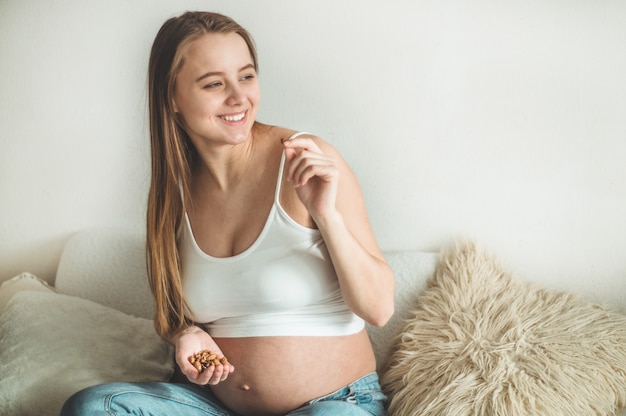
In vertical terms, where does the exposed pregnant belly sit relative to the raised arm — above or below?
below

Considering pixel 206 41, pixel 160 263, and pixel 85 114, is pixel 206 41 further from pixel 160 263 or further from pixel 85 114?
pixel 85 114

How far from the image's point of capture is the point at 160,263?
1.42m

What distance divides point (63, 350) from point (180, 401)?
1.19 ft

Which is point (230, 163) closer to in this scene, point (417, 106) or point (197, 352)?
point (197, 352)

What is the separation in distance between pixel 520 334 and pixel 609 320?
8.0 inches

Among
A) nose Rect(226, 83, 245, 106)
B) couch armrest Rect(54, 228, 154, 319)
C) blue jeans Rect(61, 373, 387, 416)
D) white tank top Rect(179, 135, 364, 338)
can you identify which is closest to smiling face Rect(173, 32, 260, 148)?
nose Rect(226, 83, 245, 106)

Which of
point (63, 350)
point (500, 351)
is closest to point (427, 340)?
point (500, 351)

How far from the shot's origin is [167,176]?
1.44 metres

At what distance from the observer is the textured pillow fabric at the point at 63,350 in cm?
146

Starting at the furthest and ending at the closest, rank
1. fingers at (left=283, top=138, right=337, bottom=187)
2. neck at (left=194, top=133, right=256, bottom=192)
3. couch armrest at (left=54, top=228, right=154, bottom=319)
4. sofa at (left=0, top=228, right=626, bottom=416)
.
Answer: couch armrest at (left=54, top=228, right=154, bottom=319)
neck at (left=194, top=133, right=256, bottom=192)
sofa at (left=0, top=228, right=626, bottom=416)
fingers at (left=283, top=138, right=337, bottom=187)

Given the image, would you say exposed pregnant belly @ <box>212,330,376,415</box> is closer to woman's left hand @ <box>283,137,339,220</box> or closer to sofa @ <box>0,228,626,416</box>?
sofa @ <box>0,228,626,416</box>

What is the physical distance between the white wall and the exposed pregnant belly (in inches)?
18.0

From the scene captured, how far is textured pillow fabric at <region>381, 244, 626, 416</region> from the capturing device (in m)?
1.23

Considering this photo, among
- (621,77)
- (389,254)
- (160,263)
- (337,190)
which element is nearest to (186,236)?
(160,263)
